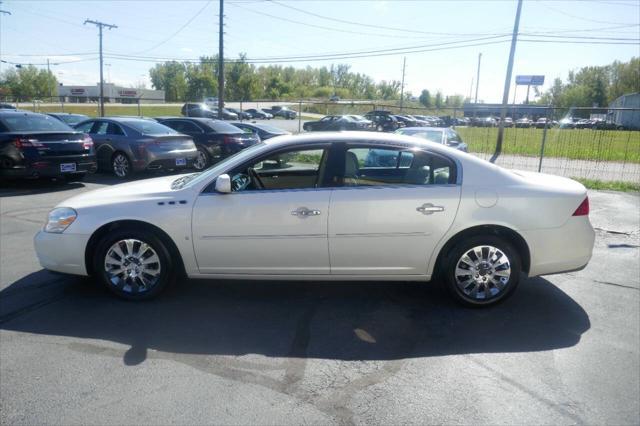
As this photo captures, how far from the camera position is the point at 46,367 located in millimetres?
3146

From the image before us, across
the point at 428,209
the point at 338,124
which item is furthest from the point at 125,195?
the point at 338,124

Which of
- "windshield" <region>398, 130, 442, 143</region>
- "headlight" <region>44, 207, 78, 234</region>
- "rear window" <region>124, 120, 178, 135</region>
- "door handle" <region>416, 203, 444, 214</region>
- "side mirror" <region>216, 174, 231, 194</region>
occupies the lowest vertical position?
"headlight" <region>44, 207, 78, 234</region>

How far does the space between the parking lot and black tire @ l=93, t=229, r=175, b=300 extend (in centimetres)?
12

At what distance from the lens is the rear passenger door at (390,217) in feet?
12.9

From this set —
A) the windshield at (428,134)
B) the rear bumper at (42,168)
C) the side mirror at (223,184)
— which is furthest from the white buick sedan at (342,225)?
the windshield at (428,134)

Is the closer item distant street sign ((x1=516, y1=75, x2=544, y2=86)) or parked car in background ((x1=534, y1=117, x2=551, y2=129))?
parked car in background ((x1=534, y1=117, x2=551, y2=129))

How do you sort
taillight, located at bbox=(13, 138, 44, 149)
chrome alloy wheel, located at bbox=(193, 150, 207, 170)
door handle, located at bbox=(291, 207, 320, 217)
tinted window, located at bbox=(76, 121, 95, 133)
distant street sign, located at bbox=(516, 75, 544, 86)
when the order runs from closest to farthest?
door handle, located at bbox=(291, 207, 320, 217), taillight, located at bbox=(13, 138, 44, 149), tinted window, located at bbox=(76, 121, 95, 133), chrome alloy wheel, located at bbox=(193, 150, 207, 170), distant street sign, located at bbox=(516, 75, 544, 86)

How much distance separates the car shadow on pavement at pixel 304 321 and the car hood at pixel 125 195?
34.1 inches

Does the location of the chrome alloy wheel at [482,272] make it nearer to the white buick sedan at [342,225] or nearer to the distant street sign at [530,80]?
the white buick sedan at [342,225]

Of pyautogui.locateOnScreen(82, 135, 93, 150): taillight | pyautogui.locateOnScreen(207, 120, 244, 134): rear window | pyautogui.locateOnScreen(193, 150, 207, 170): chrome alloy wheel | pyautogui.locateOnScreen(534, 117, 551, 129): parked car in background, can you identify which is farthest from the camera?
pyautogui.locateOnScreen(207, 120, 244, 134): rear window

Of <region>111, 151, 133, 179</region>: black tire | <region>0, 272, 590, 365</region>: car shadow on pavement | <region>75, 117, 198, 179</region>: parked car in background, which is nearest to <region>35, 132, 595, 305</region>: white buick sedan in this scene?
<region>0, 272, 590, 365</region>: car shadow on pavement

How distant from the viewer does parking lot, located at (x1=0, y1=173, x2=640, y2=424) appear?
274cm

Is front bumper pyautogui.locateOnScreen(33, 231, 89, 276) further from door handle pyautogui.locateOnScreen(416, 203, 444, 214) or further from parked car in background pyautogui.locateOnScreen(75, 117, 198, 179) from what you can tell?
parked car in background pyautogui.locateOnScreen(75, 117, 198, 179)

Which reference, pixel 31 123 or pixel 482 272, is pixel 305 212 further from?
pixel 31 123
